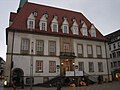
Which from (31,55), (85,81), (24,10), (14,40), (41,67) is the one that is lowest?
(85,81)

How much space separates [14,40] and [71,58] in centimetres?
1332

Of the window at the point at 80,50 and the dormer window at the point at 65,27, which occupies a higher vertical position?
the dormer window at the point at 65,27

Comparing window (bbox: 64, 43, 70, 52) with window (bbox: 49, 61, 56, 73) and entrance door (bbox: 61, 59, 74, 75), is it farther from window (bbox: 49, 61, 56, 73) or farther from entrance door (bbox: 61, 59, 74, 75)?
window (bbox: 49, 61, 56, 73)

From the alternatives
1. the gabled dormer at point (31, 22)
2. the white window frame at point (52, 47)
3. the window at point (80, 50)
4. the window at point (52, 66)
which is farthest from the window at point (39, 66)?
the window at point (80, 50)

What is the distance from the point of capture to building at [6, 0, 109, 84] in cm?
3291

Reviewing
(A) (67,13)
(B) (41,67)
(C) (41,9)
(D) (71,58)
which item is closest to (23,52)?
(B) (41,67)

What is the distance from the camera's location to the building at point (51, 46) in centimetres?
3291

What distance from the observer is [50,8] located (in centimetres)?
4353

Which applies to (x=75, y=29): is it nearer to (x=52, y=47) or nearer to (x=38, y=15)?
(x=52, y=47)

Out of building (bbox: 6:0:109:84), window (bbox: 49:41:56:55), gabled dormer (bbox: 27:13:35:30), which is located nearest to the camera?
building (bbox: 6:0:109:84)

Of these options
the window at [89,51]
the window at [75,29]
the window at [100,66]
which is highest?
the window at [75,29]

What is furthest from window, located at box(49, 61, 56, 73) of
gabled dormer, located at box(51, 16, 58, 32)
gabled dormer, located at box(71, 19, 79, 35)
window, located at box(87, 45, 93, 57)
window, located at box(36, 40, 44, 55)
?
window, located at box(87, 45, 93, 57)

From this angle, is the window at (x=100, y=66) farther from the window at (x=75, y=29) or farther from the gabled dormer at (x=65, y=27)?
the gabled dormer at (x=65, y=27)

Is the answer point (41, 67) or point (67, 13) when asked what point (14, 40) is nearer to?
point (41, 67)
